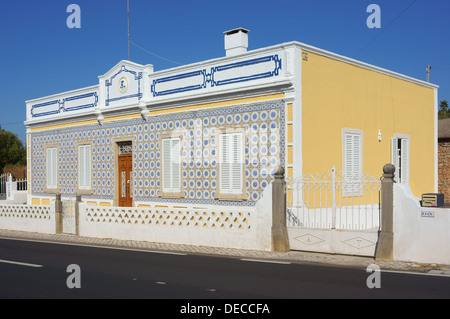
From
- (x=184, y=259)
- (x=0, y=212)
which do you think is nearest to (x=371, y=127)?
(x=184, y=259)

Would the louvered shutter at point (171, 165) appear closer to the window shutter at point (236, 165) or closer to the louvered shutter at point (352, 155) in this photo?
the window shutter at point (236, 165)

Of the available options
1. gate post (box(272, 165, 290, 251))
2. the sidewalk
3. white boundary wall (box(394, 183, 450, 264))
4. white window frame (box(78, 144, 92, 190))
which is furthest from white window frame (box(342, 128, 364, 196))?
white window frame (box(78, 144, 92, 190))

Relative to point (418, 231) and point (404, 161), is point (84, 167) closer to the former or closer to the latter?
point (404, 161)

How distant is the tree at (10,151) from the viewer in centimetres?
4488

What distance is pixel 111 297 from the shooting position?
717 cm

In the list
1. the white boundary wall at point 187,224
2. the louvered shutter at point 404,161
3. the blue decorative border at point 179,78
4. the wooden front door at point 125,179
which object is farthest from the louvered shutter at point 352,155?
the wooden front door at point 125,179

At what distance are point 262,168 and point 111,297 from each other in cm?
808

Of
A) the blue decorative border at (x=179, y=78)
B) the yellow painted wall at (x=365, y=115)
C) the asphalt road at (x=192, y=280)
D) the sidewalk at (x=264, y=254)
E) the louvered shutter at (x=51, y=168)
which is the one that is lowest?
the sidewalk at (x=264, y=254)

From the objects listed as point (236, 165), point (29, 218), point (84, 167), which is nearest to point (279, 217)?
point (236, 165)

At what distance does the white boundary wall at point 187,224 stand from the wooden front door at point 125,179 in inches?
136

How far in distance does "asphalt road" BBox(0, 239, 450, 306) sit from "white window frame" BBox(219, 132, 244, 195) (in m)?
4.28

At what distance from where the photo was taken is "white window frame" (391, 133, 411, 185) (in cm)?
1769

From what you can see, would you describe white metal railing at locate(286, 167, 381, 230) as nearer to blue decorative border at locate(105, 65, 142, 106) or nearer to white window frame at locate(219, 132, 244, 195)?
white window frame at locate(219, 132, 244, 195)

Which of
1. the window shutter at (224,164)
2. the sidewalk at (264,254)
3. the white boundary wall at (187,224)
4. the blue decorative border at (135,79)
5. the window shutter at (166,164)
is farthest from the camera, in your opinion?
the blue decorative border at (135,79)
